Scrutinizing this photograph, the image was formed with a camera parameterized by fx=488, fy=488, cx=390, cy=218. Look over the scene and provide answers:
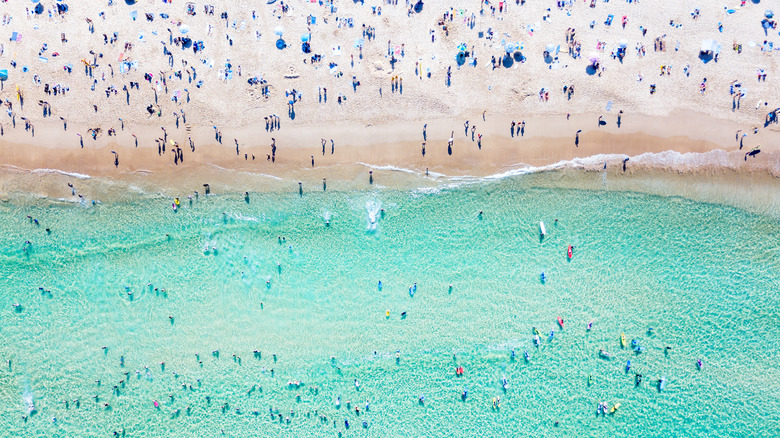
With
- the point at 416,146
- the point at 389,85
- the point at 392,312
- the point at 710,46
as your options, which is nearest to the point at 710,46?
the point at 710,46

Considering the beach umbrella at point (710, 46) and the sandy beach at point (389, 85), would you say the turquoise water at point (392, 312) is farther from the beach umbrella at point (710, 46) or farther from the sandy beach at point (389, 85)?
the beach umbrella at point (710, 46)

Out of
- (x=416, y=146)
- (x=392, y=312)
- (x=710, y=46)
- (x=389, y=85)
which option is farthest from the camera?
(x=392, y=312)

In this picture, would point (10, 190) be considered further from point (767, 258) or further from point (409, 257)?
point (767, 258)

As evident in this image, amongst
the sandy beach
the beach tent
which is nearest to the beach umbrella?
the beach tent

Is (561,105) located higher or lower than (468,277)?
higher

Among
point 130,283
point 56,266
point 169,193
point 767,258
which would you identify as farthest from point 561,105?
point 56,266

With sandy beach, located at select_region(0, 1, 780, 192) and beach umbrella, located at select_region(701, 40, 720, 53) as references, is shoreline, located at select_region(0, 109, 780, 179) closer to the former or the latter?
sandy beach, located at select_region(0, 1, 780, 192)

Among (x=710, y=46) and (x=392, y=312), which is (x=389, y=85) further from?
(x=710, y=46)
